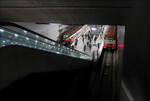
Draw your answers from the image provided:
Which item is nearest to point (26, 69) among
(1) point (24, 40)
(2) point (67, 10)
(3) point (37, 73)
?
(3) point (37, 73)

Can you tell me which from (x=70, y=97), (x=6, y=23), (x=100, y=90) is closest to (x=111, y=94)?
(x=100, y=90)

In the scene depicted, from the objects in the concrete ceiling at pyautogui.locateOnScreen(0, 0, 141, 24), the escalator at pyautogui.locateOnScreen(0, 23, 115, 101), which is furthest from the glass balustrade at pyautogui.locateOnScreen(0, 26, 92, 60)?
the concrete ceiling at pyautogui.locateOnScreen(0, 0, 141, 24)

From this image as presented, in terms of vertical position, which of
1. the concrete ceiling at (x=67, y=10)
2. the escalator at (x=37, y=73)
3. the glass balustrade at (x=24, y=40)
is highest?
the concrete ceiling at (x=67, y=10)

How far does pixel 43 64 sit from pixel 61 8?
279 cm

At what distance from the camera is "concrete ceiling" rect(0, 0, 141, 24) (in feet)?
17.4

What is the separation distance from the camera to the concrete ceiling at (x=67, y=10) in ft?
17.4

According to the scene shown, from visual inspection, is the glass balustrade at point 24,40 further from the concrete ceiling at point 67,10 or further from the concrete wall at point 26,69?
the concrete ceiling at point 67,10

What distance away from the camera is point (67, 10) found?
6.25 meters

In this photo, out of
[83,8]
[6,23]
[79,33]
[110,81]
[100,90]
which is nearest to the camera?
[83,8]

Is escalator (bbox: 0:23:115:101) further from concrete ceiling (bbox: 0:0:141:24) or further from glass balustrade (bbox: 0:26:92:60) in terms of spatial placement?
concrete ceiling (bbox: 0:0:141:24)

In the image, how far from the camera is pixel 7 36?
16.8ft

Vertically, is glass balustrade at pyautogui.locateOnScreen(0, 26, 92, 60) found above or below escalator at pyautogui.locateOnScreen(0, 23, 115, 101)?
above

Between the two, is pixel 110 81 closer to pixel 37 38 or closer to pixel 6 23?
pixel 37 38

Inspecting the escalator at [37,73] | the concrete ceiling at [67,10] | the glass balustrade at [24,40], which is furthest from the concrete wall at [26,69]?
the concrete ceiling at [67,10]
